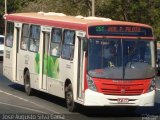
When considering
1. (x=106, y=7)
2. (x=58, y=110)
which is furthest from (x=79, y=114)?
(x=106, y=7)

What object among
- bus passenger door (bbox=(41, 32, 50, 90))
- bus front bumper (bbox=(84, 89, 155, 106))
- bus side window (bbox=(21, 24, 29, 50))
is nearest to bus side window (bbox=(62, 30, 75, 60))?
bus passenger door (bbox=(41, 32, 50, 90))

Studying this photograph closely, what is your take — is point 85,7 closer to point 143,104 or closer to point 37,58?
point 37,58

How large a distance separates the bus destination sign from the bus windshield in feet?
0.66

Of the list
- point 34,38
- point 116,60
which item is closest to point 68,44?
point 116,60

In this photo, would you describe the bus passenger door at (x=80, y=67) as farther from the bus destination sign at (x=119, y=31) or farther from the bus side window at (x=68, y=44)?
the bus side window at (x=68, y=44)

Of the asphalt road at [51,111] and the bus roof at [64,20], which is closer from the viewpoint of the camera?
the asphalt road at [51,111]

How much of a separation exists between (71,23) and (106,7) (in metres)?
28.9

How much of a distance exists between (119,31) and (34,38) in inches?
204

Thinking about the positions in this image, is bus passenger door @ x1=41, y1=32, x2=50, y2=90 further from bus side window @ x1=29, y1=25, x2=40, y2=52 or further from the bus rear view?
the bus rear view

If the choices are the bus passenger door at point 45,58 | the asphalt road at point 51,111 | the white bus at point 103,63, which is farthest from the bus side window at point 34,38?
the white bus at point 103,63

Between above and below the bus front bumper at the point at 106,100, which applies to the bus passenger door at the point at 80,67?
above

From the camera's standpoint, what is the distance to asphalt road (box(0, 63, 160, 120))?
1764 centimetres

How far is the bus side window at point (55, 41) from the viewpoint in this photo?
67.4ft

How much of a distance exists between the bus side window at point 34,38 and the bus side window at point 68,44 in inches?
102
